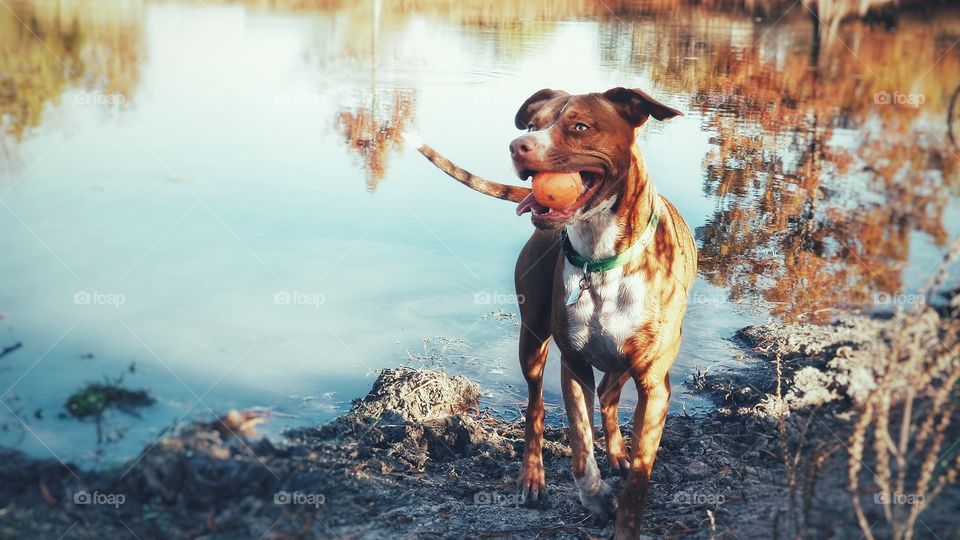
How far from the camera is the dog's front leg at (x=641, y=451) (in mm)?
4020

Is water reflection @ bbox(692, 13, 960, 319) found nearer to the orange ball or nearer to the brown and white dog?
the brown and white dog

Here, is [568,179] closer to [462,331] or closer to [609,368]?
[609,368]

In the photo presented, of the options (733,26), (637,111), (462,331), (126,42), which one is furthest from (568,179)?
(126,42)

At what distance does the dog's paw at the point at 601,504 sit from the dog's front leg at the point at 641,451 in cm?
34

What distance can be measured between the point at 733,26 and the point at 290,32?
14.1 ft

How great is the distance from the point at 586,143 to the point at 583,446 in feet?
5.34

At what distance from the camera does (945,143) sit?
598 centimetres

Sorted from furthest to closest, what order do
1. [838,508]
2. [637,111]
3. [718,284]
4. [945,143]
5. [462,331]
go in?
1. [718,284]
2. [462,331]
3. [945,143]
4. [637,111]
5. [838,508]

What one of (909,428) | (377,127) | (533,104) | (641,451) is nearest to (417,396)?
(641,451)

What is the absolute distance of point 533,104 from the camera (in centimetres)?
445

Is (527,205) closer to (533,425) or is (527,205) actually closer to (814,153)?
Result: (533,425)

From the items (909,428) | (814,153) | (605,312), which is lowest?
(909,428)

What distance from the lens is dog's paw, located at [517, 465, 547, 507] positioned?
4656mm

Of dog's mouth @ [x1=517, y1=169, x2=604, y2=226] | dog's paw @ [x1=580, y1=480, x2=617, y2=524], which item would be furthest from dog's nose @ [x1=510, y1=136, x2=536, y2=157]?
dog's paw @ [x1=580, y1=480, x2=617, y2=524]
